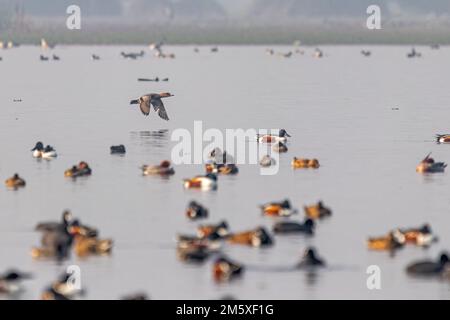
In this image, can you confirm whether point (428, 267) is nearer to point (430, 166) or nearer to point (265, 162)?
point (430, 166)

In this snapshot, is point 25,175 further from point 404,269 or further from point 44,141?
point 404,269

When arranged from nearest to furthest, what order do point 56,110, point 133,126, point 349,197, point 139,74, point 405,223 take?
point 405,223, point 349,197, point 133,126, point 56,110, point 139,74

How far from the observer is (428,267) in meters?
32.3

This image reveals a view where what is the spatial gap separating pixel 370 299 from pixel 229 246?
5201 mm

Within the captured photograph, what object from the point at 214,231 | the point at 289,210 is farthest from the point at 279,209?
the point at 214,231

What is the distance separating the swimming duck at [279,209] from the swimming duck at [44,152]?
13.4 metres

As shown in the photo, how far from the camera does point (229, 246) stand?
35.2m

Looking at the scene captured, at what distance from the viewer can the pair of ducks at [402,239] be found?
34875mm

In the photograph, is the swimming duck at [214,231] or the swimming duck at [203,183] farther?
the swimming duck at [203,183]

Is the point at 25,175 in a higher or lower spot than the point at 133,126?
lower

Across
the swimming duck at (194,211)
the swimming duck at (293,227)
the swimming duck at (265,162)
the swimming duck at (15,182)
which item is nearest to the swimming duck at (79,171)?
the swimming duck at (15,182)

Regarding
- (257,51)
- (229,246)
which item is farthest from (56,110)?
(257,51)

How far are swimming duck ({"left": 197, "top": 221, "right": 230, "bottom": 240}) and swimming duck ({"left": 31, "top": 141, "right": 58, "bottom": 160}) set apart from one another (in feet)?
51.5

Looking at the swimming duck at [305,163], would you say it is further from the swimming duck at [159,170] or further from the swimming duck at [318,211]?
the swimming duck at [318,211]
